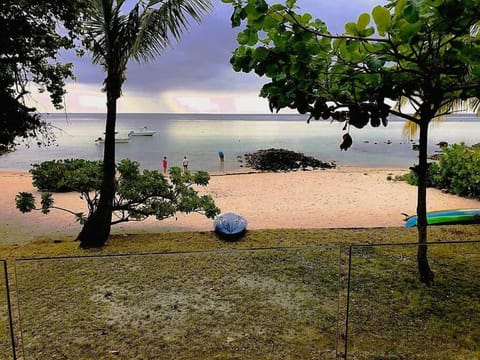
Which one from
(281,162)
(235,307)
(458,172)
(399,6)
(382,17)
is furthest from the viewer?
(281,162)

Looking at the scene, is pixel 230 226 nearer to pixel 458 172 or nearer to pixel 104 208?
pixel 104 208

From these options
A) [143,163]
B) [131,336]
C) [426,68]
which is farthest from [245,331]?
[143,163]

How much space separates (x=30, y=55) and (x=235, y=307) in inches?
231

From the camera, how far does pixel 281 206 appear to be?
35.7 ft

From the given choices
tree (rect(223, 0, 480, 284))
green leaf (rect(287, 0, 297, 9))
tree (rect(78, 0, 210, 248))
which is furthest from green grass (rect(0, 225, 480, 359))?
tree (rect(78, 0, 210, 248))

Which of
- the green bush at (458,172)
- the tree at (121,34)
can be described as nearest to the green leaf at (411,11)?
the tree at (121,34)

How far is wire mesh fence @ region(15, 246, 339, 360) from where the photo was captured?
93.5 inches

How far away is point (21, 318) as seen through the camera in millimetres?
2301

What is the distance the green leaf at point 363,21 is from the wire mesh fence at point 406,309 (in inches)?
53.6

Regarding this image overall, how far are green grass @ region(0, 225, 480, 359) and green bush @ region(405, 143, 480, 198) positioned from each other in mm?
8818

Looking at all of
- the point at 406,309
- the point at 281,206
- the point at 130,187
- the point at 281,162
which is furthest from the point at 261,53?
the point at 281,162

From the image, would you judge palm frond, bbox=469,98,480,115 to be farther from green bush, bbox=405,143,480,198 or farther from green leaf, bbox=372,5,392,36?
green leaf, bbox=372,5,392,36

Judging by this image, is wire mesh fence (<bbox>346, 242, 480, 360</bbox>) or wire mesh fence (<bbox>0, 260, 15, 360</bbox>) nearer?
wire mesh fence (<bbox>0, 260, 15, 360</bbox>)

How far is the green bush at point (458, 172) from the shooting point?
1069cm
